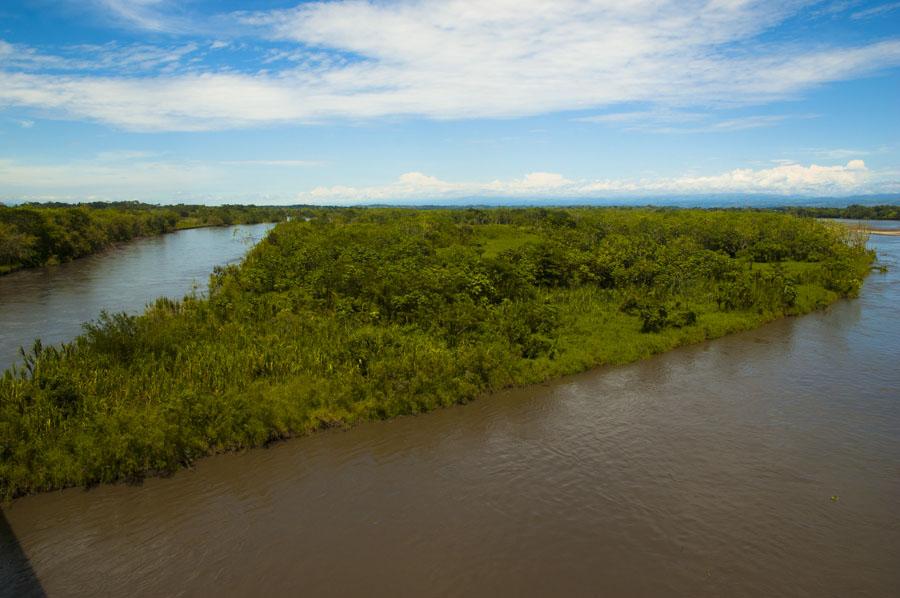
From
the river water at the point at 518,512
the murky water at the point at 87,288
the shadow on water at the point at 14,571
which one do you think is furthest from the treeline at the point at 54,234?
the river water at the point at 518,512

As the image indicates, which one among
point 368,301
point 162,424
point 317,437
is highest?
point 368,301

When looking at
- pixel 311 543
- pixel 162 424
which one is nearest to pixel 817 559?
pixel 311 543

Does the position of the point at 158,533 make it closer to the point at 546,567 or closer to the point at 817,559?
the point at 546,567

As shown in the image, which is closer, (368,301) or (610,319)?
(368,301)

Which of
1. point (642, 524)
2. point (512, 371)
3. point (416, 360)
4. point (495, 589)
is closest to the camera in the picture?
point (495, 589)

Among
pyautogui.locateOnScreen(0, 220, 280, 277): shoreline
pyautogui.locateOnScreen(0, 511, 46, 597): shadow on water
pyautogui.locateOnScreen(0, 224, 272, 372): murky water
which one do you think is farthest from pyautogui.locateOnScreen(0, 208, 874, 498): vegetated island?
pyautogui.locateOnScreen(0, 220, 280, 277): shoreline

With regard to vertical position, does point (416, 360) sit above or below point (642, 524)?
above

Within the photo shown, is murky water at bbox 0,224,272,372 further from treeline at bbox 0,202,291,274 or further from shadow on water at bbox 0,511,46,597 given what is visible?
shadow on water at bbox 0,511,46,597

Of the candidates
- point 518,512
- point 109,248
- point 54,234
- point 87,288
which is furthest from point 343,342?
point 109,248
